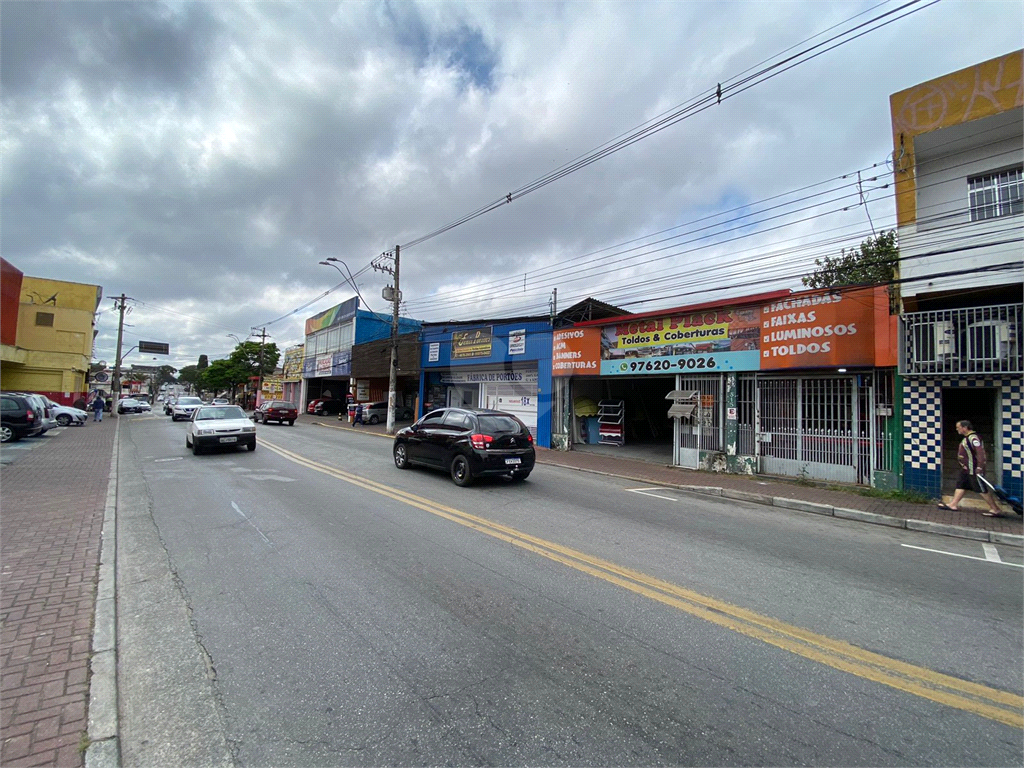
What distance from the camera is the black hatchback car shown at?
9.73 meters

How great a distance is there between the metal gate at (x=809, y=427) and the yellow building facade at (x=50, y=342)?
4501 cm

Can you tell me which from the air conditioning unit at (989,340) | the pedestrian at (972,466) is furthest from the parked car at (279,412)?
the air conditioning unit at (989,340)

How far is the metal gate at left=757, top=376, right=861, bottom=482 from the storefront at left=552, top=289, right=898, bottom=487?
2 cm

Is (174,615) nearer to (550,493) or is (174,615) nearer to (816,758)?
(816,758)

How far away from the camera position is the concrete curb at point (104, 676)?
7.96 ft

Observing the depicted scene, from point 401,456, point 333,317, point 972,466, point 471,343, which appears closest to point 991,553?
point 972,466

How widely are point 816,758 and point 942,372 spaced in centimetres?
1015

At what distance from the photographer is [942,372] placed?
9.49 m

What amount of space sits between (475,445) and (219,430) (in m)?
8.93

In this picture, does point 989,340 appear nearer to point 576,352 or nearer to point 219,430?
point 576,352

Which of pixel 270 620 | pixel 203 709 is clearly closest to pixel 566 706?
pixel 203 709

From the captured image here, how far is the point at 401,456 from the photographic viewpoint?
476 inches

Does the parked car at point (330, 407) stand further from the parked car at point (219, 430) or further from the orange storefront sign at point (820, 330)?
the orange storefront sign at point (820, 330)

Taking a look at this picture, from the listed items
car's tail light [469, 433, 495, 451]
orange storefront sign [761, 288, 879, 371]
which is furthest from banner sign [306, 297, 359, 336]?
orange storefront sign [761, 288, 879, 371]
